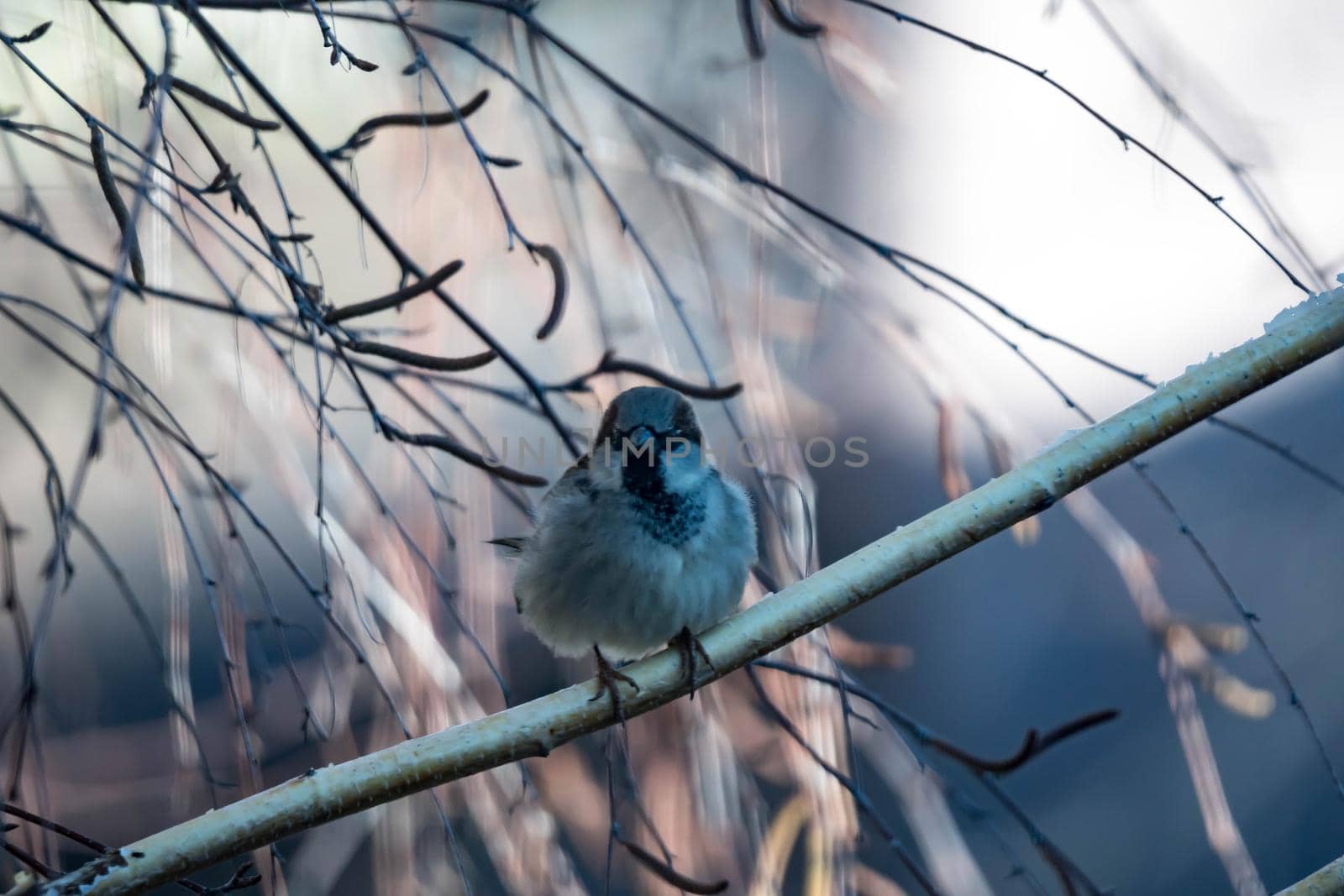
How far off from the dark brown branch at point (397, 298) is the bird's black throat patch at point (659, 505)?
1.76 feet

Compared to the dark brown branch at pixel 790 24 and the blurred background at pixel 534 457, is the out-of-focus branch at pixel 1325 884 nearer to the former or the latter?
the blurred background at pixel 534 457

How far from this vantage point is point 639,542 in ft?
5.17

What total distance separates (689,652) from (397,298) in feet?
1.79

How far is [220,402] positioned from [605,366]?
0.55 m

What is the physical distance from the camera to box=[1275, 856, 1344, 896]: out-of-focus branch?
1060 mm

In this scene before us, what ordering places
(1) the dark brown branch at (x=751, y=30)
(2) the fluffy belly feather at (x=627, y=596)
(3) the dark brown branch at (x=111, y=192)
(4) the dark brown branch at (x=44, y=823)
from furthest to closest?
(2) the fluffy belly feather at (x=627, y=596), (1) the dark brown branch at (x=751, y=30), (3) the dark brown branch at (x=111, y=192), (4) the dark brown branch at (x=44, y=823)

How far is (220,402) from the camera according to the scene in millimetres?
1459

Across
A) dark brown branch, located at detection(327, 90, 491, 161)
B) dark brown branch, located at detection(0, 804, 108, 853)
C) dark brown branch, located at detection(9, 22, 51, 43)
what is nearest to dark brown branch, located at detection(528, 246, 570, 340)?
dark brown branch, located at detection(327, 90, 491, 161)

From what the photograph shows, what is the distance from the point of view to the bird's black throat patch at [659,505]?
5.19 feet

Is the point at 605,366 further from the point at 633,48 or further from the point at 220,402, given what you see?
the point at 633,48

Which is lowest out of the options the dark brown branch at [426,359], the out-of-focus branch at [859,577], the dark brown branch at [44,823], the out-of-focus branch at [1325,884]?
the out-of-focus branch at [1325,884]

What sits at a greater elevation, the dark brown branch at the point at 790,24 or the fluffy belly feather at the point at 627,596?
the dark brown branch at the point at 790,24

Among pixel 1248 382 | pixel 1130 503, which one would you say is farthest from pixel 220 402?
pixel 1130 503

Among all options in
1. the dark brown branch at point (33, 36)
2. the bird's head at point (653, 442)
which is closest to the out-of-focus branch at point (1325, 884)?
the bird's head at point (653, 442)
